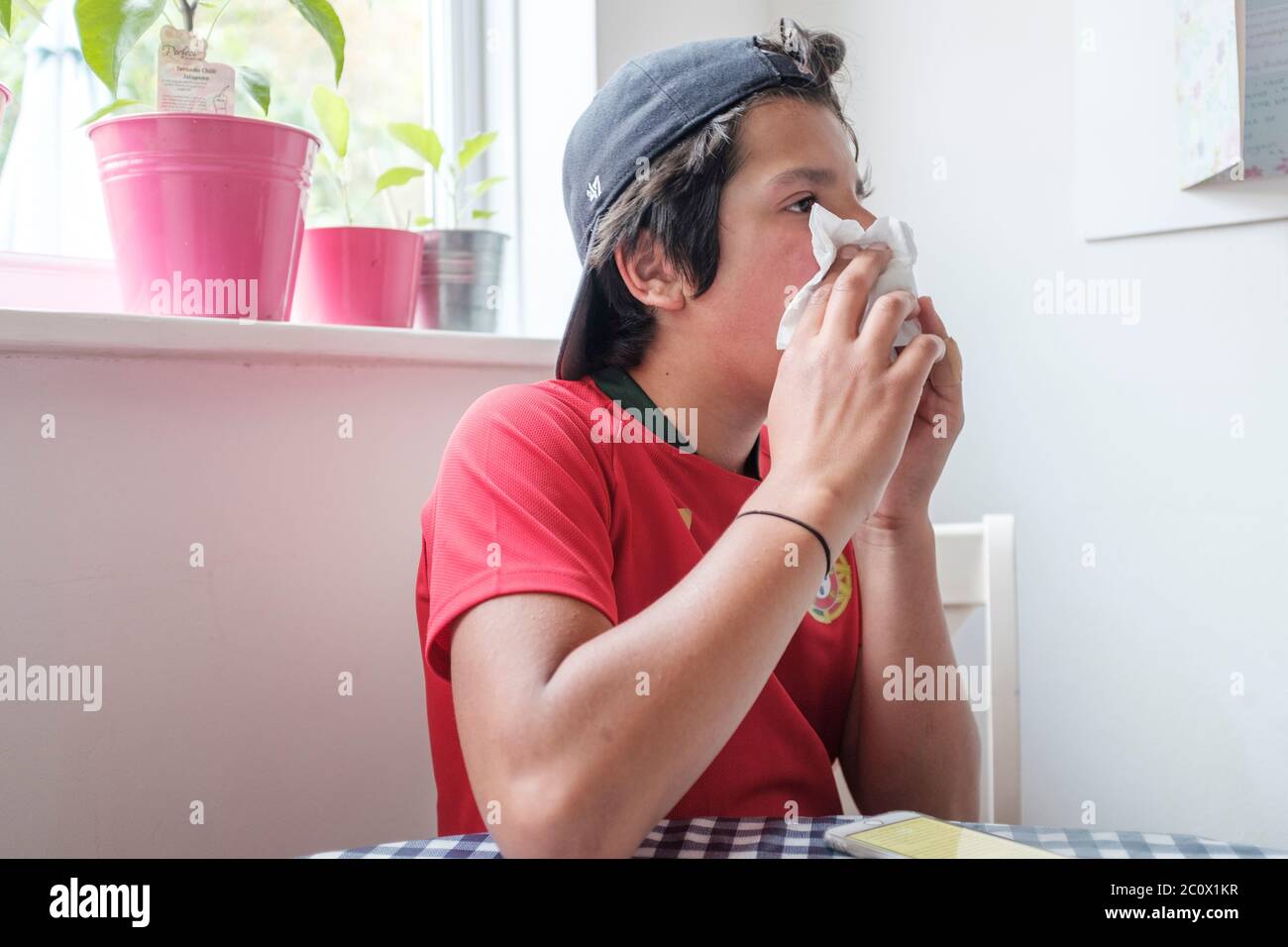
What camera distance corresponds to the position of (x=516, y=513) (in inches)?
29.2

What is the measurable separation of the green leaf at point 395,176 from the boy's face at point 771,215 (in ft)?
1.60

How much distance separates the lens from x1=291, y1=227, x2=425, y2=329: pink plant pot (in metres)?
1.19

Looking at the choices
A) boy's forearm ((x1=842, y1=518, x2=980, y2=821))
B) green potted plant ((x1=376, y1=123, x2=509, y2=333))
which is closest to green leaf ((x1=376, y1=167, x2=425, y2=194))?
green potted plant ((x1=376, y1=123, x2=509, y2=333))

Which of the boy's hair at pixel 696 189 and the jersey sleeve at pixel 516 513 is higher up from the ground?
the boy's hair at pixel 696 189

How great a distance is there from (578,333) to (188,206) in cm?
38

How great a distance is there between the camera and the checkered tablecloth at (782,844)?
63 centimetres

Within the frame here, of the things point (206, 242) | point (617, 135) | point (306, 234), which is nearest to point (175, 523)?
point (206, 242)

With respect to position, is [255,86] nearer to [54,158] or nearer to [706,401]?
[54,158]

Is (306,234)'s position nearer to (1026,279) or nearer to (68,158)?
(68,158)

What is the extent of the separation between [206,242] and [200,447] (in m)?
0.20

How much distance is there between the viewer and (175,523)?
0.97m

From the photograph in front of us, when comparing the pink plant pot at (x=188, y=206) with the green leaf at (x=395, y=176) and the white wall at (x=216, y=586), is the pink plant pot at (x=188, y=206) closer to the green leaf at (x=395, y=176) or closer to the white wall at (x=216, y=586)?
the white wall at (x=216, y=586)
